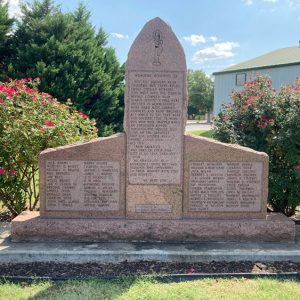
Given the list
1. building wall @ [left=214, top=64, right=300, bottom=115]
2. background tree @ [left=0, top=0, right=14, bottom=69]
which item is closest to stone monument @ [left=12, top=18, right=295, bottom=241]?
background tree @ [left=0, top=0, right=14, bottom=69]

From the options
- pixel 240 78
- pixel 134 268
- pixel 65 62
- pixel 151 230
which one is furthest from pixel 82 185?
pixel 240 78

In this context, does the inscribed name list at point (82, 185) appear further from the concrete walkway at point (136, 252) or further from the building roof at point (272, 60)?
the building roof at point (272, 60)

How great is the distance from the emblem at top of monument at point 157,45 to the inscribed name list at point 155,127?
6.3 inches

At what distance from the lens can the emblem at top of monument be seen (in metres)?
4.99

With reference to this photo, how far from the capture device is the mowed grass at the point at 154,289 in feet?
12.3

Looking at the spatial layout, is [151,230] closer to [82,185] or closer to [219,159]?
[82,185]

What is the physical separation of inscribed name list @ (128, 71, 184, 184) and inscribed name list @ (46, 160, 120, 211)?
292 millimetres

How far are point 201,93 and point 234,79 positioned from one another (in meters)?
39.8

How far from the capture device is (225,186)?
205 inches

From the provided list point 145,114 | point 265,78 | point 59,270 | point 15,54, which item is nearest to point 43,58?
point 15,54

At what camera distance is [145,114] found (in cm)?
505

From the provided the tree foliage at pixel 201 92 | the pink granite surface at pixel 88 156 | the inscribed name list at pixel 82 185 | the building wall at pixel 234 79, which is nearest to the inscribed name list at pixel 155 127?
the pink granite surface at pixel 88 156

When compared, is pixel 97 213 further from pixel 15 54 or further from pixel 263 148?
pixel 15 54

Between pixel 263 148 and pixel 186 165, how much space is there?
194 centimetres
